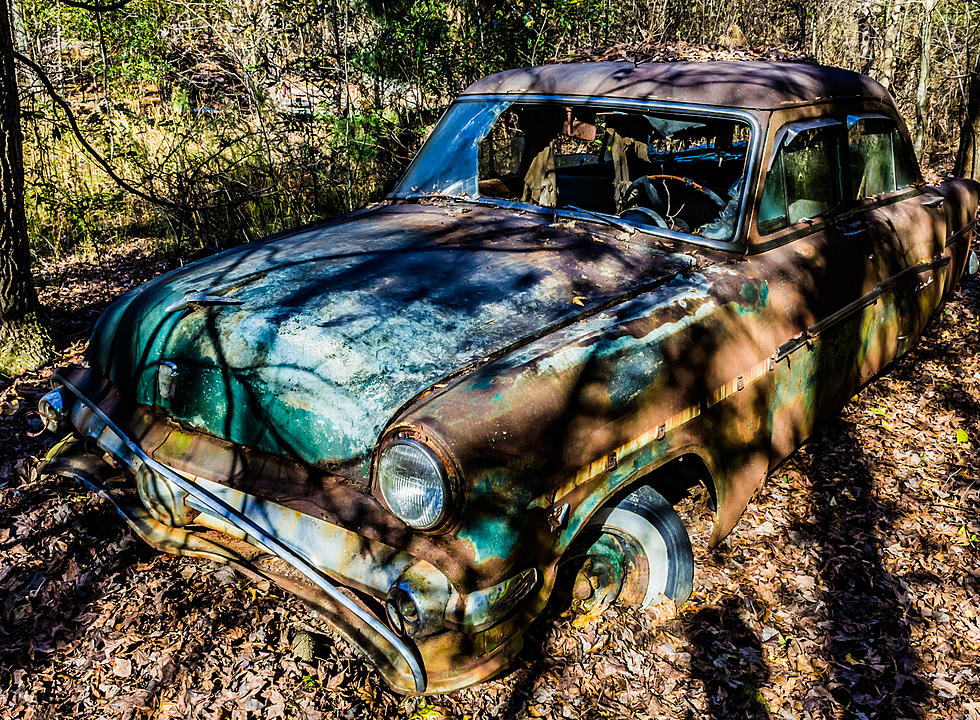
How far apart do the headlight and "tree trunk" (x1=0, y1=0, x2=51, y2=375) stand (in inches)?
143

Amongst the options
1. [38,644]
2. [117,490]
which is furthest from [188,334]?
[38,644]

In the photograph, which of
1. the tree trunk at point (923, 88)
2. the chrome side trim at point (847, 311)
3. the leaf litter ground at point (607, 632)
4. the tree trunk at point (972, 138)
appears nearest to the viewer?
the leaf litter ground at point (607, 632)

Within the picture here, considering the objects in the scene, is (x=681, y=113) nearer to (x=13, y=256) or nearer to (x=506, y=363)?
(x=506, y=363)

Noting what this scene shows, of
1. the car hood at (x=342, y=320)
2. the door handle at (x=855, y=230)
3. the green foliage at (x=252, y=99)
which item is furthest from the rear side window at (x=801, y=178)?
the green foliage at (x=252, y=99)

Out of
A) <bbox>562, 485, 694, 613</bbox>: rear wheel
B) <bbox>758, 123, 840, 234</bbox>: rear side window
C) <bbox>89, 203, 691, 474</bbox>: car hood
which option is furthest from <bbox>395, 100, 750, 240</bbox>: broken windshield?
<bbox>562, 485, 694, 613</bbox>: rear wheel

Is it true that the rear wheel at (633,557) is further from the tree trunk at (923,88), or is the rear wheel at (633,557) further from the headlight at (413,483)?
the tree trunk at (923,88)

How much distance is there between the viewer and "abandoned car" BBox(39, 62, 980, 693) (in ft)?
6.91

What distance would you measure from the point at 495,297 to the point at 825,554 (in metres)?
1.99

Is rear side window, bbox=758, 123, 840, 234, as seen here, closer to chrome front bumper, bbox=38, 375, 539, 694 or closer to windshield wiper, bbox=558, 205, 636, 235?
windshield wiper, bbox=558, 205, 636, 235

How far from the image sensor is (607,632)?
2.79m

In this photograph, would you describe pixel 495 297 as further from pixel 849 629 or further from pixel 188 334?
pixel 849 629

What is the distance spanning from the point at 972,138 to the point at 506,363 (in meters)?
7.81

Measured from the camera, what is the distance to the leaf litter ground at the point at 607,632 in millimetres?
2561

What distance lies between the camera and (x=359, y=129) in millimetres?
7586
